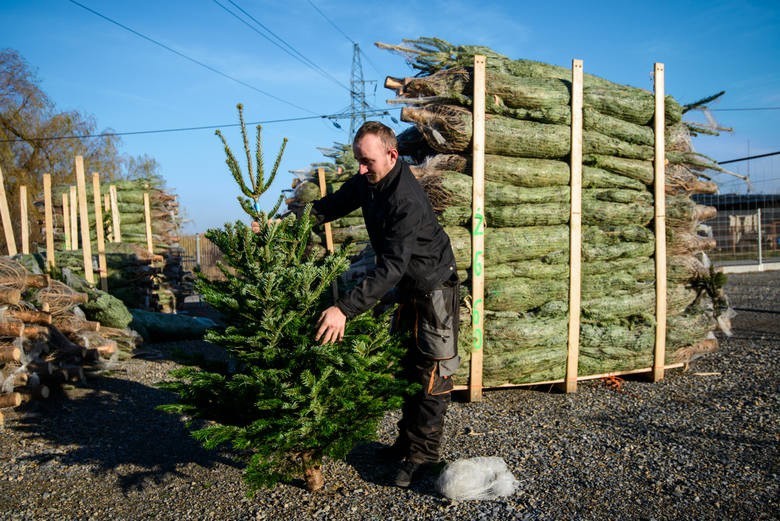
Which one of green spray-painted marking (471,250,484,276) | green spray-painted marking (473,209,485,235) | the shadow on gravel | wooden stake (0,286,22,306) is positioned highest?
green spray-painted marking (473,209,485,235)

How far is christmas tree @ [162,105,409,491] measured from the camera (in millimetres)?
3219

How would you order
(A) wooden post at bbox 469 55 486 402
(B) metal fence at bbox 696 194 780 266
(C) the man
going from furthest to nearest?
(B) metal fence at bbox 696 194 780 266, (A) wooden post at bbox 469 55 486 402, (C) the man

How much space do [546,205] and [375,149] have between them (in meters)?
2.80

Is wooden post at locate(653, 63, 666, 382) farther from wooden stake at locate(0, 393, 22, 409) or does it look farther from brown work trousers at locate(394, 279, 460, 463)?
wooden stake at locate(0, 393, 22, 409)

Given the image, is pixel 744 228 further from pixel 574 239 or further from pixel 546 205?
pixel 546 205

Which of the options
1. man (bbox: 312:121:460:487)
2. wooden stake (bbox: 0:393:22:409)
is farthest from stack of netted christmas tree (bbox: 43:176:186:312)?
man (bbox: 312:121:460:487)

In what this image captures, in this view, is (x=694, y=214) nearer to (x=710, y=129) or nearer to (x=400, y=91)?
(x=710, y=129)

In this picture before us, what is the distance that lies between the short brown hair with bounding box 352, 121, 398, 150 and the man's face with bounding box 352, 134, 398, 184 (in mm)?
20

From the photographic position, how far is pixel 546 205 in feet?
19.2

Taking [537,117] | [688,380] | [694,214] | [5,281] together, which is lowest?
[688,380]

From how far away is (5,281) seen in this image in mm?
6031

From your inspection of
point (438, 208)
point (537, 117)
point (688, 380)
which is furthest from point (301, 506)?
point (688, 380)

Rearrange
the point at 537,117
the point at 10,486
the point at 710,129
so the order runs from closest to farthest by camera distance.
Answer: the point at 10,486, the point at 537,117, the point at 710,129

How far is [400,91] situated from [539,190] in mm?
1789
